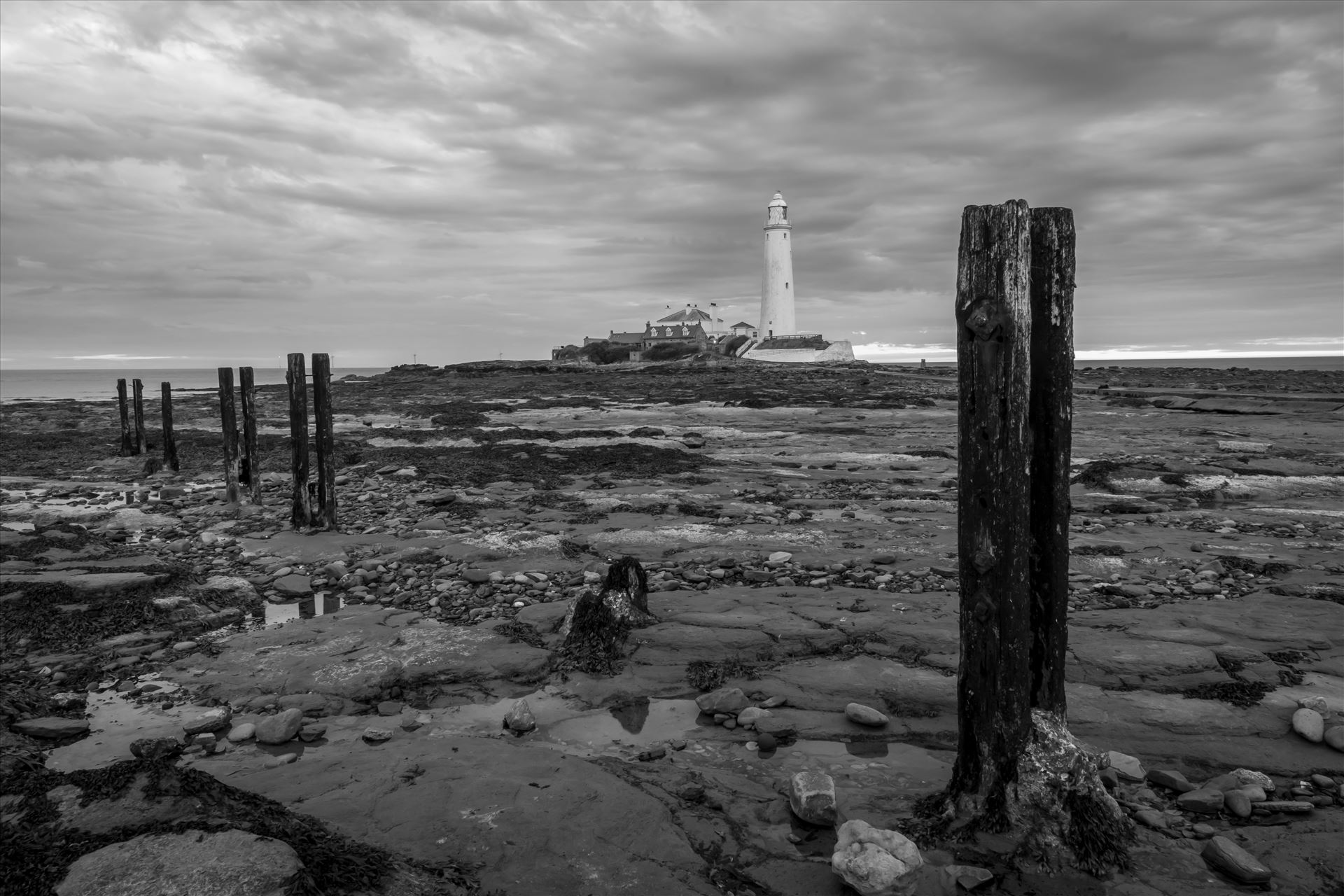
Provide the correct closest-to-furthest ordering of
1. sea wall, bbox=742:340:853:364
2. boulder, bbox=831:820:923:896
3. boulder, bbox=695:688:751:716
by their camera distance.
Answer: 1. boulder, bbox=831:820:923:896
2. boulder, bbox=695:688:751:716
3. sea wall, bbox=742:340:853:364

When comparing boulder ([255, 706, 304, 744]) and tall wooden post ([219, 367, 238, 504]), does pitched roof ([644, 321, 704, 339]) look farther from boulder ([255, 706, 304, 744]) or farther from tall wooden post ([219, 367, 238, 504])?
boulder ([255, 706, 304, 744])

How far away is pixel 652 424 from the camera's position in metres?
25.6

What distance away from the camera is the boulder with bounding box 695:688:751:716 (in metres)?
5.15

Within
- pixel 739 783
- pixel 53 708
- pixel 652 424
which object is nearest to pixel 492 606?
pixel 53 708

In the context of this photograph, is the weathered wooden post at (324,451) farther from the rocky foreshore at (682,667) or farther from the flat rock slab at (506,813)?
the flat rock slab at (506,813)

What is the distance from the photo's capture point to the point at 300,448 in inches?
430

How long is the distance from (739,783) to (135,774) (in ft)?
9.28

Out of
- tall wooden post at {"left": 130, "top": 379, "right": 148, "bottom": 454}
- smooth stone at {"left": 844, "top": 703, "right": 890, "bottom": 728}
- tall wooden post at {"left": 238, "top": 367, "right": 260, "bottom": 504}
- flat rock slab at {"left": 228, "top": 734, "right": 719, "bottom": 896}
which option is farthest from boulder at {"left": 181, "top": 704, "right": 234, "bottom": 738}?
tall wooden post at {"left": 130, "top": 379, "right": 148, "bottom": 454}

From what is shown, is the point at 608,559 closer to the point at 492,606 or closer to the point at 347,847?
the point at 492,606

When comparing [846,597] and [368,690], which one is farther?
[846,597]

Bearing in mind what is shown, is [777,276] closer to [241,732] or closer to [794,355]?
[794,355]

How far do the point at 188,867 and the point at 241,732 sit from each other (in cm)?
223

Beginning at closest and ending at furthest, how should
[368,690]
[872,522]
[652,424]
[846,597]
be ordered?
[368,690]
[846,597]
[872,522]
[652,424]

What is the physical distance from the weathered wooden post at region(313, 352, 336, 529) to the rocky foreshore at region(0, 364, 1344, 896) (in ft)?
1.40
